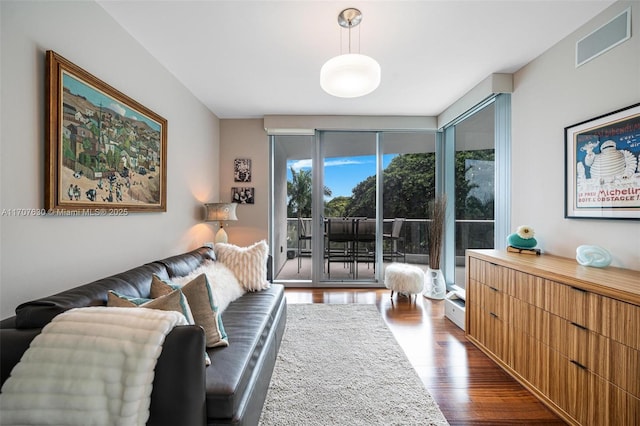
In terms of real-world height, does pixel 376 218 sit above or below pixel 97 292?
above

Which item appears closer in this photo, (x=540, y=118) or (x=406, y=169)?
(x=540, y=118)

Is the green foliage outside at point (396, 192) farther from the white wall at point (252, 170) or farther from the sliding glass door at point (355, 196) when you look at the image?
the white wall at point (252, 170)

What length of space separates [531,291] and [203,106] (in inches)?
155

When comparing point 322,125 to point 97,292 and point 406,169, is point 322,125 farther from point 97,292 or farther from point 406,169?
point 97,292

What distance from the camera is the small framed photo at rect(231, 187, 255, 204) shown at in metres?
4.04

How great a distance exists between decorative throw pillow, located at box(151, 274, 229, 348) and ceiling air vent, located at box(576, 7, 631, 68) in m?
3.05

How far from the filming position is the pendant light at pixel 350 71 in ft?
5.72

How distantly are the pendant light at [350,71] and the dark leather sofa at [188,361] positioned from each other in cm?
169

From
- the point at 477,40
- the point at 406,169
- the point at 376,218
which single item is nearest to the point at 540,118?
the point at 477,40

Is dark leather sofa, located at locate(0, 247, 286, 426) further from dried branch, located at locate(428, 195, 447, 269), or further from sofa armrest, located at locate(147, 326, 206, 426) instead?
dried branch, located at locate(428, 195, 447, 269)

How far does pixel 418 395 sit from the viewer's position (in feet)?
5.60

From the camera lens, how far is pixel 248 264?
8.01ft

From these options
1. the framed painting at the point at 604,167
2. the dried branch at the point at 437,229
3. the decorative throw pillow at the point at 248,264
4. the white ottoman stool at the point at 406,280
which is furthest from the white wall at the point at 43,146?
the framed painting at the point at 604,167

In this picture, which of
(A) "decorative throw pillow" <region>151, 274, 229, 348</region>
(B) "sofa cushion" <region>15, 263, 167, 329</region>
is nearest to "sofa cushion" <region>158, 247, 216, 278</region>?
(B) "sofa cushion" <region>15, 263, 167, 329</region>
